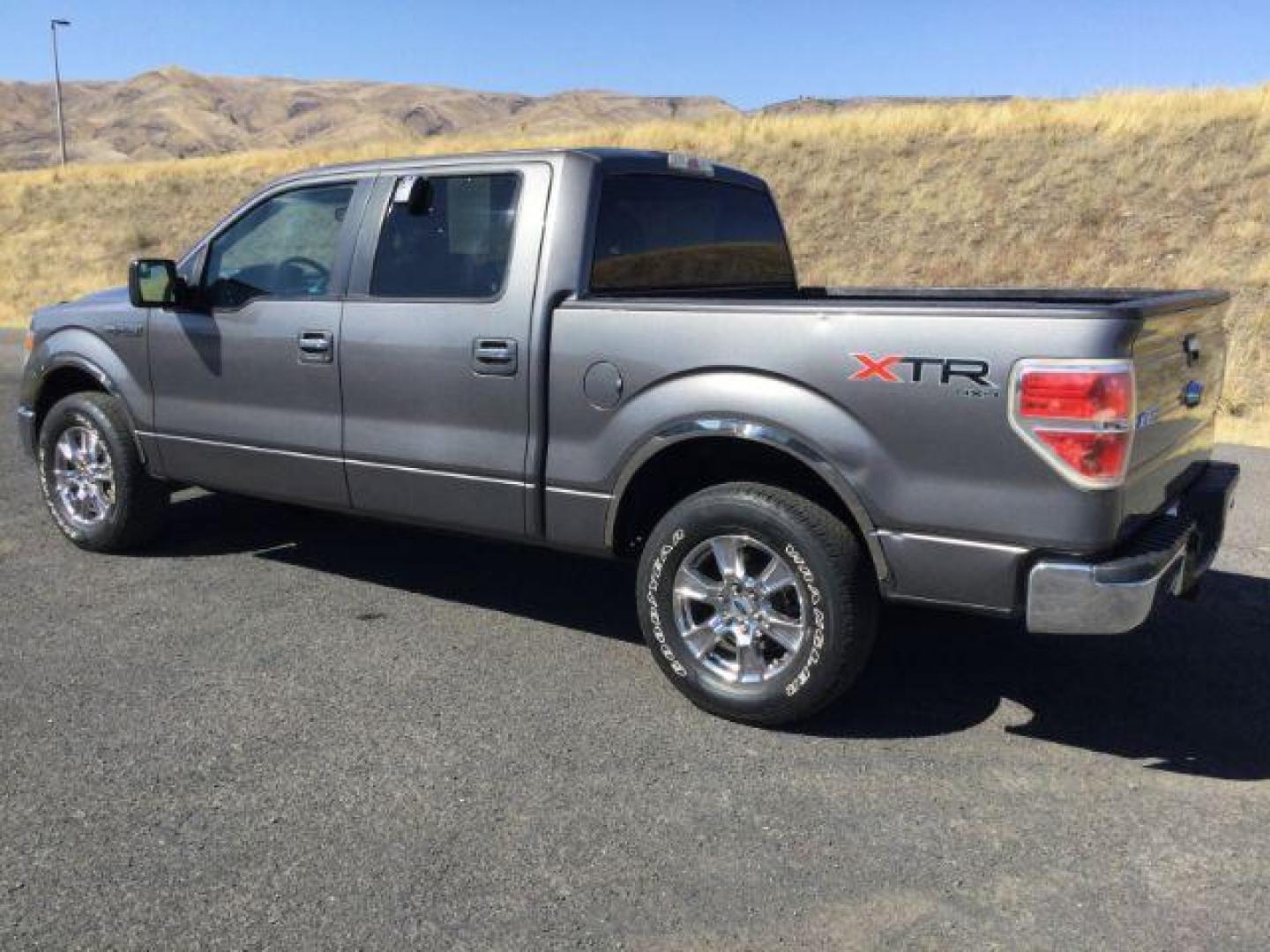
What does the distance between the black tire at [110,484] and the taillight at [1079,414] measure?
14.3 feet

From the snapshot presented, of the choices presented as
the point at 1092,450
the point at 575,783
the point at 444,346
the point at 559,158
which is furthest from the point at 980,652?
the point at 559,158

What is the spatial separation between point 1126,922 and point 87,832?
2.78 m

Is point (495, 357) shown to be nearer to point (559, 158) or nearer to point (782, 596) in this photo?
point (559, 158)

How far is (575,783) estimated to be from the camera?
11.3 feet

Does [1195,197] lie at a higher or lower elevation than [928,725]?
higher

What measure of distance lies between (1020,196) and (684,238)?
18528 mm

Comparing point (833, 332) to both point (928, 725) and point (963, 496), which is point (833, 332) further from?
point (928, 725)

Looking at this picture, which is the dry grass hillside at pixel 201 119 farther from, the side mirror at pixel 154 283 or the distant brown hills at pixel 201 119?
the side mirror at pixel 154 283

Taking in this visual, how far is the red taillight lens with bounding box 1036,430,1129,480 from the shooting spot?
10.2 ft

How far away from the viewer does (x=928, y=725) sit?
12.8 ft

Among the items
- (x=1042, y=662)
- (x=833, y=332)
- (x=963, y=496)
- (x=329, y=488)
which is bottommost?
(x=1042, y=662)

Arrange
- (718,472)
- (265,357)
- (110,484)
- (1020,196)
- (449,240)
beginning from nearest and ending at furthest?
(718,472) < (449,240) < (265,357) < (110,484) < (1020,196)

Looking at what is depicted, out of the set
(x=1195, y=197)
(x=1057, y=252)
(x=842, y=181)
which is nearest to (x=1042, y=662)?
(x=1057, y=252)

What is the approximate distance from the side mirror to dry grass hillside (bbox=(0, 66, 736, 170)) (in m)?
137
